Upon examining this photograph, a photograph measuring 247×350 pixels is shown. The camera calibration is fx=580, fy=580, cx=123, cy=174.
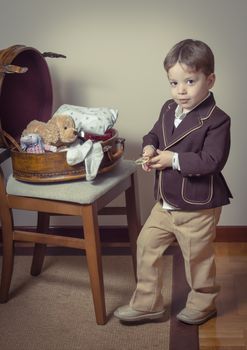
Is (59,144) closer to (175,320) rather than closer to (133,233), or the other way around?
(133,233)

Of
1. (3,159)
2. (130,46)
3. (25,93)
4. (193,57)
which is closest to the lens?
(193,57)

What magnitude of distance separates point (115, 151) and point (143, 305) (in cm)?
50

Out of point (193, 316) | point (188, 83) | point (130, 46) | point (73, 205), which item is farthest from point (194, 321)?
point (130, 46)

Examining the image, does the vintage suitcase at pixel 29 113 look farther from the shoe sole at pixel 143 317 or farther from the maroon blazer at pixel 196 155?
the shoe sole at pixel 143 317

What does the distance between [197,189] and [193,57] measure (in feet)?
1.23

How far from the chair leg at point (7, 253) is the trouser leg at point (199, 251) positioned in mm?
562

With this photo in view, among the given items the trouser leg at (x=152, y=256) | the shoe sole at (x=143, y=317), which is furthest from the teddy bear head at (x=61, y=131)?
the shoe sole at (x=143, y=317)

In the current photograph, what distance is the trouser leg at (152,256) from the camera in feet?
5.85

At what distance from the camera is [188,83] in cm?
160

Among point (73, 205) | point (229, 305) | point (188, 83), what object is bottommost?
point (229, 305)

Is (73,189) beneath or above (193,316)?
above

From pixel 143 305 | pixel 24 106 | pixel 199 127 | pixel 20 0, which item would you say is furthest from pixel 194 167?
pixel 20 0

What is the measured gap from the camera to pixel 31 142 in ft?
5.85

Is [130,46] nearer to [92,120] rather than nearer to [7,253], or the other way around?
[92,120]
